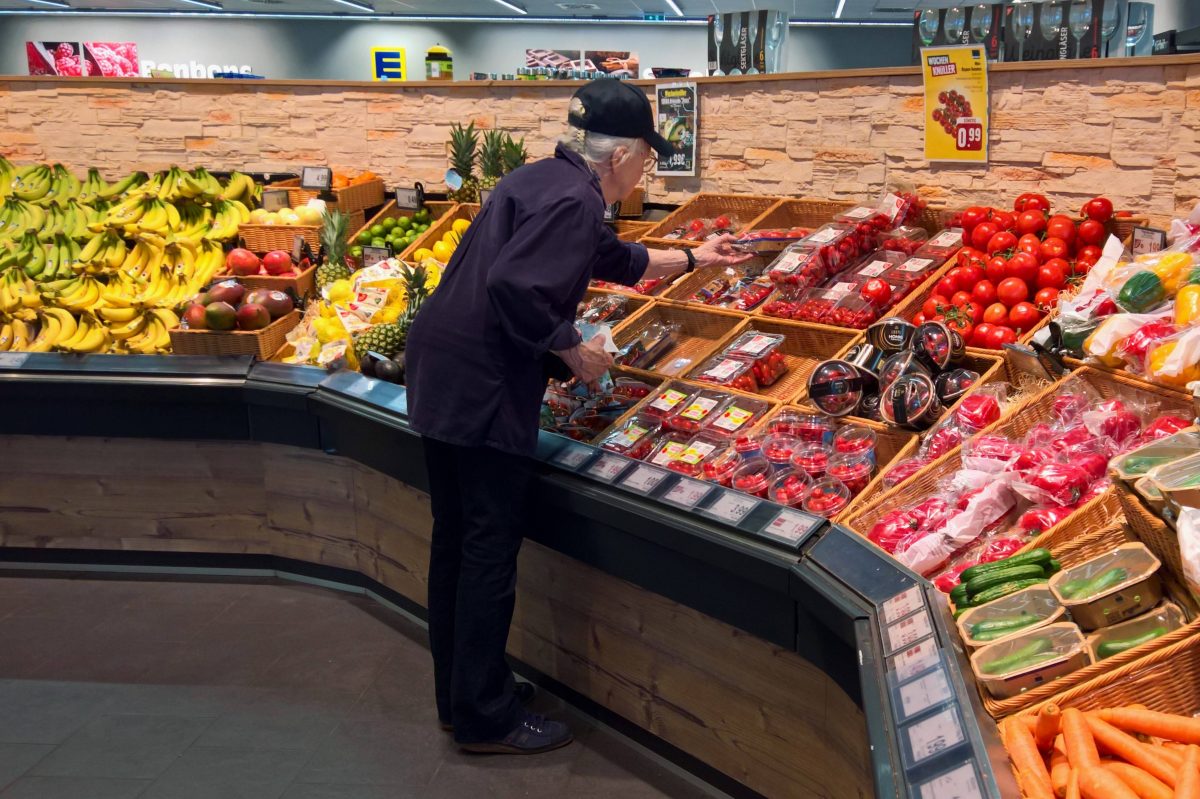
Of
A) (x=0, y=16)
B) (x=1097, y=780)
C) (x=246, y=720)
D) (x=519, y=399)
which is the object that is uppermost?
(x=0, y=16)

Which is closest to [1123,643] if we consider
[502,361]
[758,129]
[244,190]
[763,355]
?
[502,361]

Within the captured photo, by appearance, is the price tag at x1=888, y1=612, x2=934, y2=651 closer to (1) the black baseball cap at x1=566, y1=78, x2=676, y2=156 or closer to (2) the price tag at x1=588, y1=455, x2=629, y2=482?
(2) the price tag at x1=588, y1=455, x2=629, y2=482

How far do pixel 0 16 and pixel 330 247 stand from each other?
52.4ft

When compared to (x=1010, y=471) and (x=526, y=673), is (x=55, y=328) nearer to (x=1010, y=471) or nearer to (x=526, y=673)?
(x=526, y=673)

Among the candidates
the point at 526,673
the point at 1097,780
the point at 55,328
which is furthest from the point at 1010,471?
the point at 55,328

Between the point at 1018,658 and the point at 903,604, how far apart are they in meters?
0.32

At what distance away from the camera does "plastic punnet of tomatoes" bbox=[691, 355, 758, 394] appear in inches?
134

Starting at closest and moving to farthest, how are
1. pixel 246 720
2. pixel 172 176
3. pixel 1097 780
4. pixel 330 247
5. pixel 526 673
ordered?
1. pixel 1097 780
2. pixel 246 720
3. pixel 526 673
4. pixel 330 247
5. pixel 172 176

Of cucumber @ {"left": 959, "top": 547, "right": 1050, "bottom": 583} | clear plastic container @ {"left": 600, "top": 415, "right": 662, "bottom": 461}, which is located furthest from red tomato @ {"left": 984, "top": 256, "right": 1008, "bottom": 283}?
cucumber @ {"left": 959, "top": 547, "right": 1050, "bottom": 583}

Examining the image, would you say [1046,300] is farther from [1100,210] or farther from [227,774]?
[227,774]

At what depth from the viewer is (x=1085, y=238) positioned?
138 inches

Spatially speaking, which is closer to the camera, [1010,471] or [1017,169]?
[1010,471]

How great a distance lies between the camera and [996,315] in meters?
3.27

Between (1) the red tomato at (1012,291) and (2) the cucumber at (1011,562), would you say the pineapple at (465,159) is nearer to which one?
(1) the red tomato at (1012,291)
